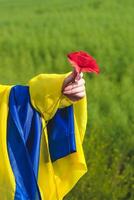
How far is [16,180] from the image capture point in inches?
112

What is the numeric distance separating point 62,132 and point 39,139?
0.09 m

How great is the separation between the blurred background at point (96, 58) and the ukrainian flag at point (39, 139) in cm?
154

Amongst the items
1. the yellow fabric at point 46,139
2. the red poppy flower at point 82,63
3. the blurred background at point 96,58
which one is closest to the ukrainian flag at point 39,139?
the yellow fabric at point 46,139

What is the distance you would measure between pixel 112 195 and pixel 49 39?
15.1ft

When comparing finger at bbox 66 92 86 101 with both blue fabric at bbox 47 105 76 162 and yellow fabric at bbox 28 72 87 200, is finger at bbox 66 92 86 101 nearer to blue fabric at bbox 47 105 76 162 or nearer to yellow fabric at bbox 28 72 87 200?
yellow fabric at bbox 28 72 87 200

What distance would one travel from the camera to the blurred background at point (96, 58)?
15.0 ft

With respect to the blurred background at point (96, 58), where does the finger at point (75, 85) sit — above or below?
above

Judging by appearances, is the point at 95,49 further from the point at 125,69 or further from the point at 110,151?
the point at 110,151

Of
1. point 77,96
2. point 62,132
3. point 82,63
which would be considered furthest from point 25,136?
point 82,63

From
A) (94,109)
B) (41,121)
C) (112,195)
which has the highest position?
(41,121)

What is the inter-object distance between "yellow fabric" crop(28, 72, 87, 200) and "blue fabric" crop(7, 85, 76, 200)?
0.03m

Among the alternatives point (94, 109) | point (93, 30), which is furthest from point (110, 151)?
point (93, 30)

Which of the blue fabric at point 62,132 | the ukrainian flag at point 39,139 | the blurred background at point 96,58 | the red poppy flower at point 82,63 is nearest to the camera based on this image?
the red poppy flower at point 82,63

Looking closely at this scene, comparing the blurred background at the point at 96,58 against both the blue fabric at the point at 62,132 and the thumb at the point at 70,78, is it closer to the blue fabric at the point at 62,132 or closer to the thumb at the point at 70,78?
the blue fabric at the point at 62,132
